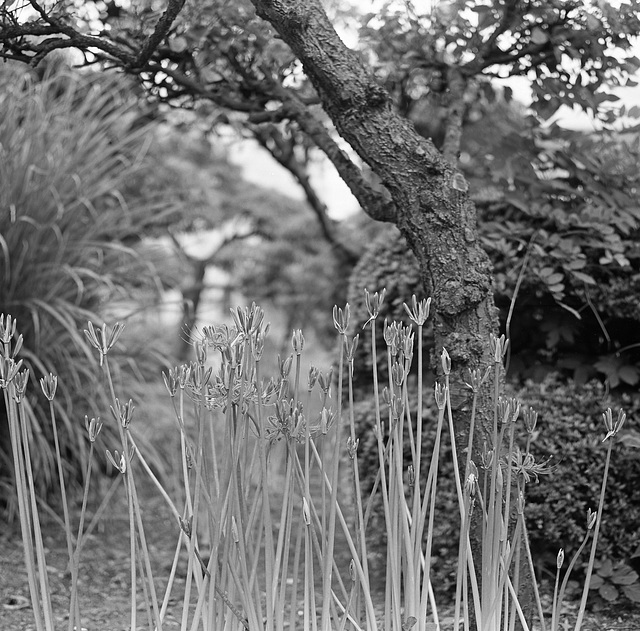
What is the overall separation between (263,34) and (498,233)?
105 centimetres

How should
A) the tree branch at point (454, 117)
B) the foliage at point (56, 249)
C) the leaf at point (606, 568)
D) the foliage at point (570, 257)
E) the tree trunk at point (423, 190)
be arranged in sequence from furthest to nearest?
the foliage at point (56, 249) → the foliage at point (570, 257) → the tree branch at point (454, 117) → the leaf at point (606, 568) → the tree trunk at point (423, 190)

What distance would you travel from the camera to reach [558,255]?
2.44m

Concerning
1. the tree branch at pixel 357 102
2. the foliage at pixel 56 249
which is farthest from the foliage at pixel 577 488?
the foliage at pixel 56 249

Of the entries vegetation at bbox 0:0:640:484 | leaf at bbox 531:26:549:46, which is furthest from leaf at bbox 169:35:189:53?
leaf at bbox 531:26:549:46

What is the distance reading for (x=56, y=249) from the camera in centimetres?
362

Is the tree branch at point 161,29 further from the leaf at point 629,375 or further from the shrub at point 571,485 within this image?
the leaf at point 629,375

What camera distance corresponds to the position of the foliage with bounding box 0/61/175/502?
3.44m

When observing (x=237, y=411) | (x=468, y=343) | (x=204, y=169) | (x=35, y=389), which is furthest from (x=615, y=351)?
(x=204, y=169)

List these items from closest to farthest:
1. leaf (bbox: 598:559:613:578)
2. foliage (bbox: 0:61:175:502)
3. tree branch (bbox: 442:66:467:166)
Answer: leaf (bbox: 598:559:613:578), tree branch (bbox: 442:66:467:166), foliage (bbox: 0:61:175:502)

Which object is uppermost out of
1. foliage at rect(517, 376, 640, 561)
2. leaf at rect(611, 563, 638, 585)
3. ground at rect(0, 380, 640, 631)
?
foliage at rect(517, 376, 640, 561)

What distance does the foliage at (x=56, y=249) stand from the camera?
3438 millimetres

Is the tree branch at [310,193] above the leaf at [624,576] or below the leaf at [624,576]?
above

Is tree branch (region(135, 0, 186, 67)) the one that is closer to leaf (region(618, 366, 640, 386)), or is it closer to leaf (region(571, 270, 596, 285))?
leaf (region(571, 270, 596, 285))

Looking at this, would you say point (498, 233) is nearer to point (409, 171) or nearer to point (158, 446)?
point (409, 171)
